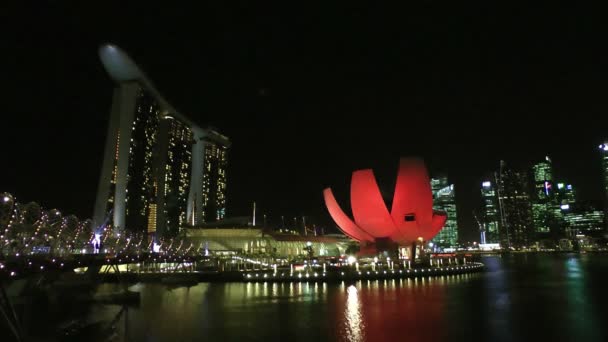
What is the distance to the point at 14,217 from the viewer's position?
53.9 ft

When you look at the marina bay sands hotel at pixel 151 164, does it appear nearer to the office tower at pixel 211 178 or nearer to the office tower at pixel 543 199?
the office tower at pixel 211 178

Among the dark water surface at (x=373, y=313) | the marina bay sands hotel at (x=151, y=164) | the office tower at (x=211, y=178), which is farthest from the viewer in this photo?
the office tower at (x=211, y=178)

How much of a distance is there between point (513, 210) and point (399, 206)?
99.2 meters

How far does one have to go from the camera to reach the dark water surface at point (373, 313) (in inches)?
415

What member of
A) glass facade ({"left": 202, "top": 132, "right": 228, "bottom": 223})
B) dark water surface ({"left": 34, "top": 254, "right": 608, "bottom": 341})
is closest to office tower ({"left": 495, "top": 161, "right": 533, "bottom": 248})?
glass facade ({"left": 202, "top": 132, "right": 228, "bottom": 223})

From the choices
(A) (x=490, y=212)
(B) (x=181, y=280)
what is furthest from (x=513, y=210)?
(B) (x=181, y=280)

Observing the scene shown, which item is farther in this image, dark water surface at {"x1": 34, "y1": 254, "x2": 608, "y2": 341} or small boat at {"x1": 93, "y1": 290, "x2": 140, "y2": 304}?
small boat at {"x1": 93, "y1": 290, "x2": 140, "y2": 304}

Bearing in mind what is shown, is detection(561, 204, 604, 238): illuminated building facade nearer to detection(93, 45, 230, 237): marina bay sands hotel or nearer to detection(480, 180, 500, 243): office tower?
detection(480, 180, 500, 243): office tower

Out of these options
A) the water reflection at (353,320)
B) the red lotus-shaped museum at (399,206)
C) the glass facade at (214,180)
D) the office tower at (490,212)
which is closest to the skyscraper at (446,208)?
the office tower at (490,212)

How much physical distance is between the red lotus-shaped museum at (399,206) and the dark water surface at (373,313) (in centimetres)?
658

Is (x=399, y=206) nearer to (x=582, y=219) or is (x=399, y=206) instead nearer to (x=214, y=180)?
(x=214, y=180)

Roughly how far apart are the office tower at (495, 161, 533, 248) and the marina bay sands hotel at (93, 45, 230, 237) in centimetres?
6997

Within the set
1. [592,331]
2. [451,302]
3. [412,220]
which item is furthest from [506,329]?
[412,220]

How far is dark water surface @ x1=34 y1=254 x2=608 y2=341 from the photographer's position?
1055 centimetres
